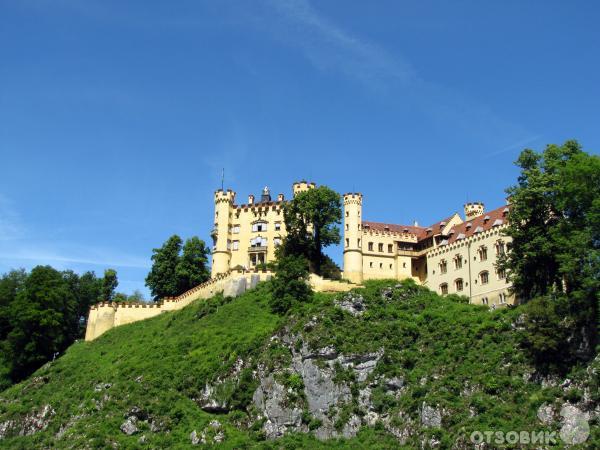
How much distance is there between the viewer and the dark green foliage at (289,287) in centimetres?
7700

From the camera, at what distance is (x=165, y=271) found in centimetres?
10069

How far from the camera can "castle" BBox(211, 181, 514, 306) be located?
3135 inches

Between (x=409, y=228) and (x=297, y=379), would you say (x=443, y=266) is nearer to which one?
(x=409, y=228)

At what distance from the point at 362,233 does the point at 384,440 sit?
35.6 metres

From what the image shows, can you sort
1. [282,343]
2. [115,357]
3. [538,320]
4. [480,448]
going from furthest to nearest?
1. [115,357]
2. [282,343]
3. [538,320]
4. [480,448]

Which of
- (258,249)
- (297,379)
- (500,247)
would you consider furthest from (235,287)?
(500,247)

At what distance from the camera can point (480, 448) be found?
51188mm

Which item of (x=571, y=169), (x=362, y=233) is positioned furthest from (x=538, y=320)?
(x=362, y=233)

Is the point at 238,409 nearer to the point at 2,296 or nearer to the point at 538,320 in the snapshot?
the point at 538,320

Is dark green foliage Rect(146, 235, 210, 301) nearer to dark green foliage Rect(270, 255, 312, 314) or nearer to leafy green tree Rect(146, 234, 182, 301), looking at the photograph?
leafy green tree Rect(146, 234, 182, 301)

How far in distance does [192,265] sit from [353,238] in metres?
22.3

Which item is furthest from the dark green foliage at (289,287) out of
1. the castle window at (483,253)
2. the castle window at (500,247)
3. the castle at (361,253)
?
the castle window at (500,247)

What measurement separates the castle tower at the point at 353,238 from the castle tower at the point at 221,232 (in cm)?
1504

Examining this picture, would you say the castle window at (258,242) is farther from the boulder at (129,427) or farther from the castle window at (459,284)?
the boulder at (129,427)
